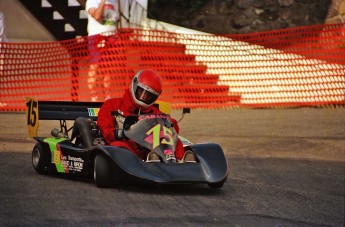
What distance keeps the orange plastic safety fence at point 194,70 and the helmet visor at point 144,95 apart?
265 inches

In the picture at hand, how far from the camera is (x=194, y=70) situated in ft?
61.1

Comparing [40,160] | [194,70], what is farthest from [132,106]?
[194,70]

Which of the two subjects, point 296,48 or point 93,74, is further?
point 296,48

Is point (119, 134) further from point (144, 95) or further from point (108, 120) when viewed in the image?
point (144, 95)

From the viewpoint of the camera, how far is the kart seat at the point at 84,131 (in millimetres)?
10430

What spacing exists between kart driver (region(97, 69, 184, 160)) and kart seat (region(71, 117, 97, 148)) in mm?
138

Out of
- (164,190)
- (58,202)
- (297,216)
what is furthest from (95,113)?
(297,216)

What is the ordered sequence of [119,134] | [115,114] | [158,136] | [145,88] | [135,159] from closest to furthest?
[135,159] < [158,136] < [119,134] < [145,88] < [115,114]

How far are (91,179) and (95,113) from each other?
0.95 m

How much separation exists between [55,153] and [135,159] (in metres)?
1.43

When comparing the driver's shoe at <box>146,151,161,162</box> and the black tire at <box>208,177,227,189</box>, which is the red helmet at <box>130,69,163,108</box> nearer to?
the driver's shoe at <box>146,151,161,162</box>

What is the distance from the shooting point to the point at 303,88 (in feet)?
58.7

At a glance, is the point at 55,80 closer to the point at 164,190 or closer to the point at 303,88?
the point at 303,88

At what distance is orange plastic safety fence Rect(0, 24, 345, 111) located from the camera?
1744cm
